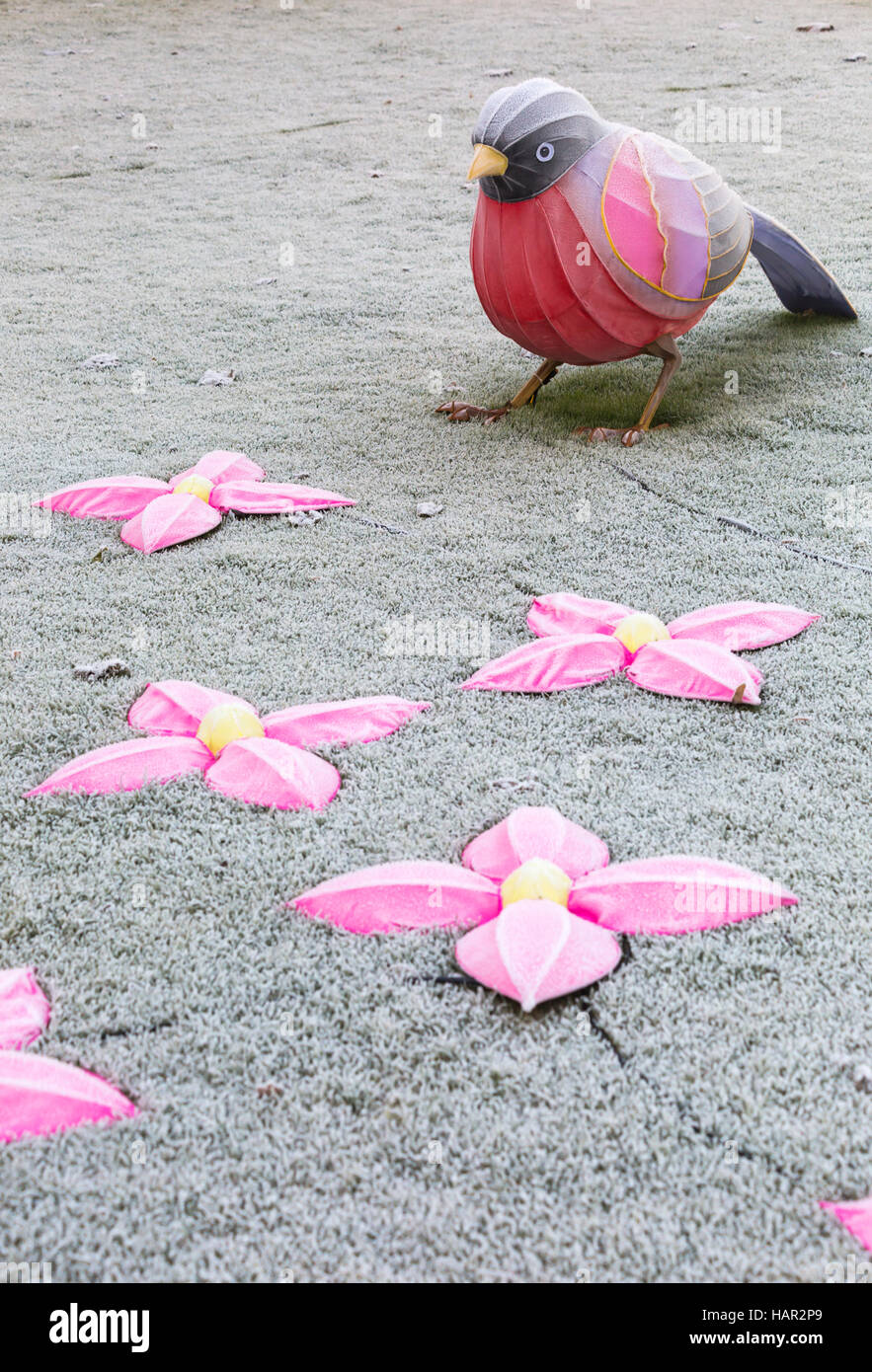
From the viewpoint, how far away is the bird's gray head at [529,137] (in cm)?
218

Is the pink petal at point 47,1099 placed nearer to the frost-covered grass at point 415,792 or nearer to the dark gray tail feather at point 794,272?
the frost-covered grass at point 415,792

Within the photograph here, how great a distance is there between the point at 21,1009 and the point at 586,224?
73.0 inches

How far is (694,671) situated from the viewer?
5.09 feet

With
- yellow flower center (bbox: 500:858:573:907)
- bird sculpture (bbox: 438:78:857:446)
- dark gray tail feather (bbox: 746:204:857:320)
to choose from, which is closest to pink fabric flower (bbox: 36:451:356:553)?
bird sculpture (bbox: 438:78:857:446)

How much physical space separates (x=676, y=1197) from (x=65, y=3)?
28.6 feet

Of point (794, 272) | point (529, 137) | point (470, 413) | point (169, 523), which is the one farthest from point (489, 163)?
point (794, 272)

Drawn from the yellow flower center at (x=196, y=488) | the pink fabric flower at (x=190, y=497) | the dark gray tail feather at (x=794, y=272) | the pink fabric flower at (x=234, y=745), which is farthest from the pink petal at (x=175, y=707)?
the dark gray tail feather at (x=794, y=272)

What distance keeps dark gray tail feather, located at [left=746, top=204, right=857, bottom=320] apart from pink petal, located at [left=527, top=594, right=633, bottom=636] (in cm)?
149

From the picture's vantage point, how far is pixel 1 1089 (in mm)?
918

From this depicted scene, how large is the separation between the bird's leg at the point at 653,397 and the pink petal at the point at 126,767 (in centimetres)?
145

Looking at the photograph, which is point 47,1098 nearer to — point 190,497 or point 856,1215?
point 856,1215
